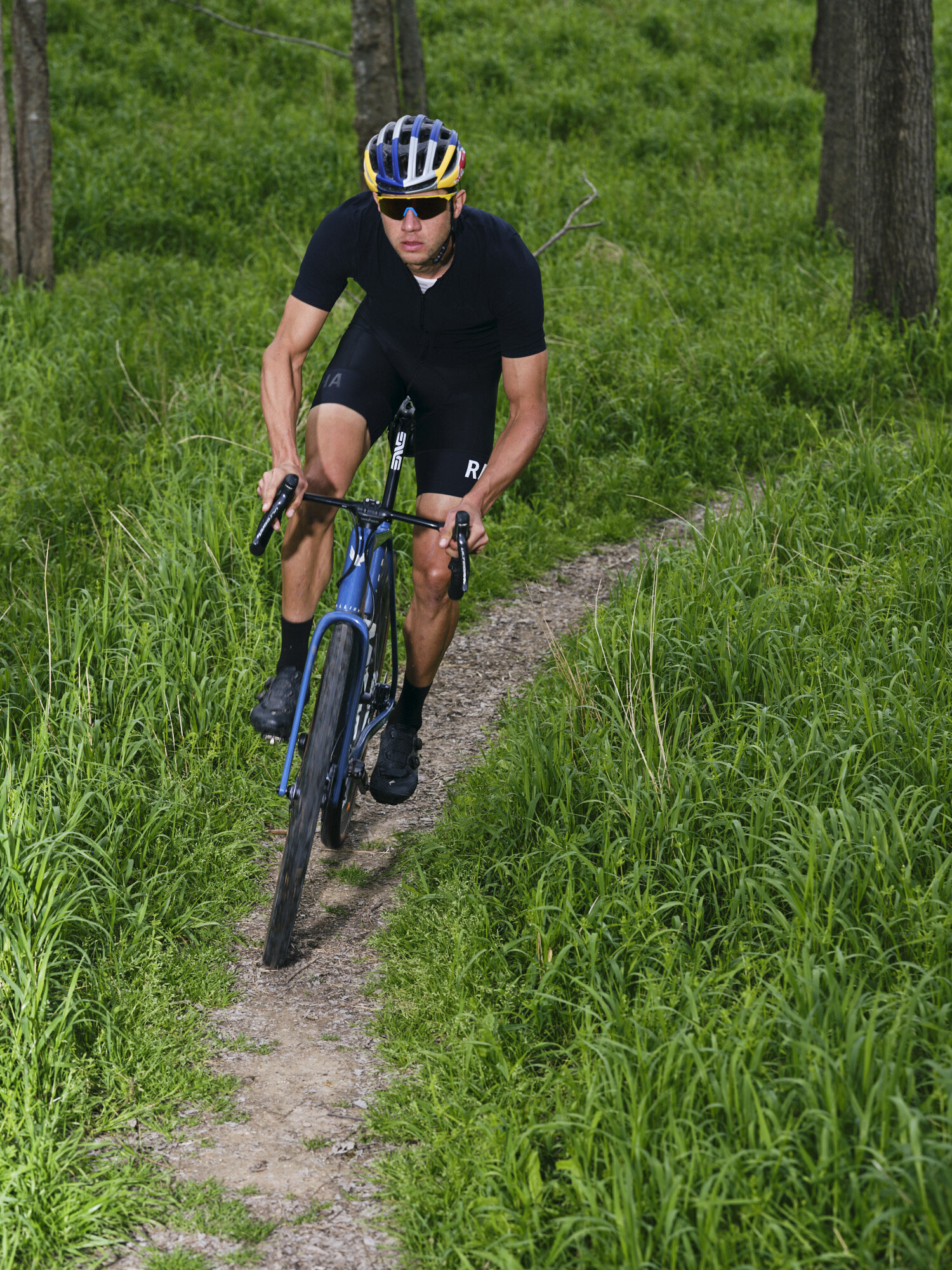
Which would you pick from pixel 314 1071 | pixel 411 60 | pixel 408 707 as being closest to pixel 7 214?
pixel 411 60

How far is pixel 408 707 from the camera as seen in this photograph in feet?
13.7

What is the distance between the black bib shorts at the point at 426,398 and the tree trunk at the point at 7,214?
5.80 meters

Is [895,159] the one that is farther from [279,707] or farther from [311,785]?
[311,785]

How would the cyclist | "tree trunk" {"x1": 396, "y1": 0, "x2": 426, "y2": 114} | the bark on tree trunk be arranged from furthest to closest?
1. "tree trunk" {"x1": 396, "y1": 0, "x2": 426, "y2": 114}
2. the bark on tree trunk
3. the cyclist

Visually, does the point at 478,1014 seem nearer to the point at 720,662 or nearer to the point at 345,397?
the point at 720,662

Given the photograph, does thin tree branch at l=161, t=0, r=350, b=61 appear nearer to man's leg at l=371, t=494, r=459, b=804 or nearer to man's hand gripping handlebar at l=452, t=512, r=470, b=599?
man's leg at l=371, t=494, r=459, b=804

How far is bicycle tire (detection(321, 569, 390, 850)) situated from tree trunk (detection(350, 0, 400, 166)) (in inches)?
243

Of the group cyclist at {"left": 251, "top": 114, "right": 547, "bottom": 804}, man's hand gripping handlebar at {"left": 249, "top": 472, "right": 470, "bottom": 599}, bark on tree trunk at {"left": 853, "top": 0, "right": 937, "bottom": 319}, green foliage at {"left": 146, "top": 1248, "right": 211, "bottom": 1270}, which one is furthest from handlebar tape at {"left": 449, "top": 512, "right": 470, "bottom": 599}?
bark on tree trunk at {"left": 853, "top": 0, "right": 937, "bottom": 319}

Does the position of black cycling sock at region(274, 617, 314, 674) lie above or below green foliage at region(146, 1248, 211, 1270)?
above

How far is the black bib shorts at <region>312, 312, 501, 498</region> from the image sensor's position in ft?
12.6

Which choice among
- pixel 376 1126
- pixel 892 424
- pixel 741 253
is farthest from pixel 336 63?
pixel 376 1126

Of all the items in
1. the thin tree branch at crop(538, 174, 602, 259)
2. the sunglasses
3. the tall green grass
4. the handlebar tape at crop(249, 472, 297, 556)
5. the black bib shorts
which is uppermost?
the thin tree branch at crop(538, 174, 602, 259)

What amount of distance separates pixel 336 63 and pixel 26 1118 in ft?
46.5

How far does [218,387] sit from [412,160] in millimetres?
3991
